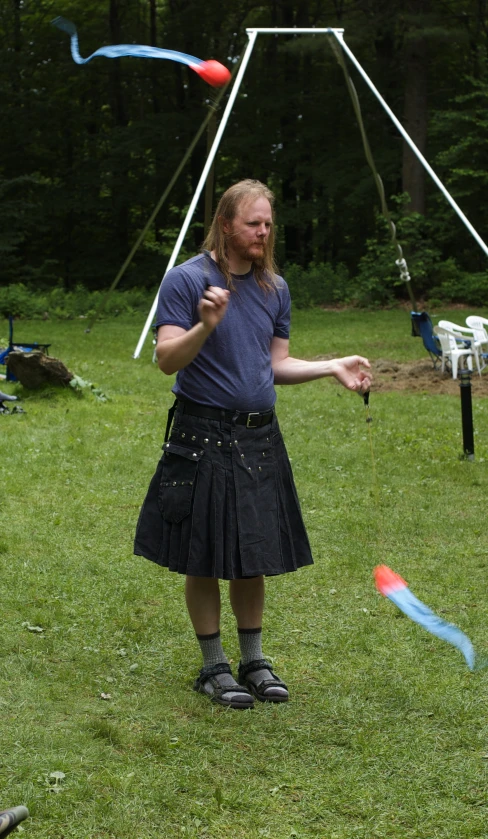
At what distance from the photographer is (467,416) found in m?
8.00

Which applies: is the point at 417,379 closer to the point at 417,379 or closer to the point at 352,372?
the point at 417,379

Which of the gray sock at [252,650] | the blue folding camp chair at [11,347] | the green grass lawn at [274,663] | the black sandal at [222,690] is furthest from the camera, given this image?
the blue folding camp chair at [11,347]

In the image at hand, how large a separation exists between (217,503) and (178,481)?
0.16m

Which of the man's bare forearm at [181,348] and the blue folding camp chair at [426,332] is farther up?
the man's bare forearm at [181,348]

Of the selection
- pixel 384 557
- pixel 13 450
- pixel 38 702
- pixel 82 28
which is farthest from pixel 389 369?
pixel 82 28

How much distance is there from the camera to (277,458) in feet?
12.5

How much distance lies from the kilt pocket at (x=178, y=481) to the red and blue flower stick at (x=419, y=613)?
2.51ft

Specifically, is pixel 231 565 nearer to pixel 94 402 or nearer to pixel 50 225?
pixel 94 402

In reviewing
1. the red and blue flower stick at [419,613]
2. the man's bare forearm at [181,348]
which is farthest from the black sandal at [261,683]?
the man's bare forearm at [181,348]

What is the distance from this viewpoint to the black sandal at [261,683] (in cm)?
383

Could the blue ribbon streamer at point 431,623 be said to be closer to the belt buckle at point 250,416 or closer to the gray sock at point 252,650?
the gray sock at point 252,650

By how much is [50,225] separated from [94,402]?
18825 millimetres

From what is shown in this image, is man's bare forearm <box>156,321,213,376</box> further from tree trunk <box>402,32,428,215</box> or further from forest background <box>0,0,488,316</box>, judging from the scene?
tree trunk <box>402,32,428,215</box>

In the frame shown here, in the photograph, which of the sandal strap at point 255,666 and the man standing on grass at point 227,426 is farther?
the sandal strap at point 255,666
